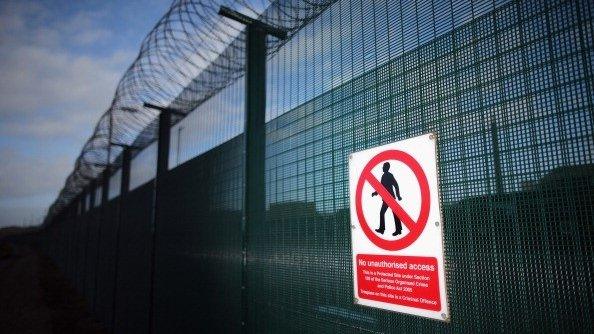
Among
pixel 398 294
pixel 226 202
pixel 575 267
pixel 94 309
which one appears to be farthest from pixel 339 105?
pixel 94 309

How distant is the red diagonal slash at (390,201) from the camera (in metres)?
2.13

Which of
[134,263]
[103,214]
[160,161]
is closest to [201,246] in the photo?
[160,161]

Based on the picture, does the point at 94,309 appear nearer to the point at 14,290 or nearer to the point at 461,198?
the point at 14,290

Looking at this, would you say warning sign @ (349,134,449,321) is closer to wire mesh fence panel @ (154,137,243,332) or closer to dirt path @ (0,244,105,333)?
wire mesh fence panel @ (154,137,243,332)

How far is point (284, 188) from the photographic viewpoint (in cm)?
335

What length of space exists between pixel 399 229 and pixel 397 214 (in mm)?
85

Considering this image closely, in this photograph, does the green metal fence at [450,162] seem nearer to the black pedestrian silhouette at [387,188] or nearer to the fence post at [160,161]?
the black pedestrian silhouette at [387,188]

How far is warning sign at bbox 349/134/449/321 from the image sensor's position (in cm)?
200

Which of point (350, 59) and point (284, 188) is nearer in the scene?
point (350, 59)

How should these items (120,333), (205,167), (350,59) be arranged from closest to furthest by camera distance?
(350,59) < (205,167) < (120,333)

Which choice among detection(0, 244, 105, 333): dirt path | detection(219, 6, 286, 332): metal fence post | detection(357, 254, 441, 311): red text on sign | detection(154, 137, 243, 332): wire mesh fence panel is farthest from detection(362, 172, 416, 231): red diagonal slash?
detection(0, 244, 105, 333): dirt path

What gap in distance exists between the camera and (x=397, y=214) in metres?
2.21

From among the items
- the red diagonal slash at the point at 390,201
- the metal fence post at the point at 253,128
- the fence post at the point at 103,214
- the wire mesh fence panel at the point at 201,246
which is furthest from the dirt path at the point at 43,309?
the red diagonal slash at the point at 390,201

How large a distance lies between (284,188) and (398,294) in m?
1.47
